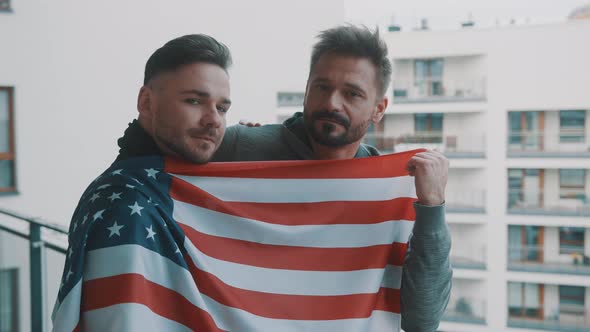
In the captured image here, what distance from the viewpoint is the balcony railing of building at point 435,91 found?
13.9 meters

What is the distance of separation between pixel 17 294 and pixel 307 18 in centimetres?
505

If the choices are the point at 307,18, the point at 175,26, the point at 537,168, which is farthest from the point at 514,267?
the point at 175,26

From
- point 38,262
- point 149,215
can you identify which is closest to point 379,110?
point 149,215

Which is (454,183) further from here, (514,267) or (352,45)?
(352,45)

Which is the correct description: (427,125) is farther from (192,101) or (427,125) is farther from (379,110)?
(192,101)

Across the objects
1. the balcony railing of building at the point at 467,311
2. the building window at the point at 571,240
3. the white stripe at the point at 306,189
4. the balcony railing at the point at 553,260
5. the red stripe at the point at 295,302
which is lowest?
the balcony railing of building at the point at 467,311

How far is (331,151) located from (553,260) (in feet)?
46.2

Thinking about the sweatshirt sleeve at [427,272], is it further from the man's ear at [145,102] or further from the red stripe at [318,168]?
the man's ear at [145,102]

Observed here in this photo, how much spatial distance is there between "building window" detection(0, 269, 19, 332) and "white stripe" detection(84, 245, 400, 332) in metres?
2.26

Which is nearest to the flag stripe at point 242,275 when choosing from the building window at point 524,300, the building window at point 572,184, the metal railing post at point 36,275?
the metal railing post at point 36,275

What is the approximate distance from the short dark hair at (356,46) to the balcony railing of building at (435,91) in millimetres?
12604

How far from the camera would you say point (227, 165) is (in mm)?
1378

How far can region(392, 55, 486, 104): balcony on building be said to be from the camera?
46.1 ft

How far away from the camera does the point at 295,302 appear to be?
1337mm
